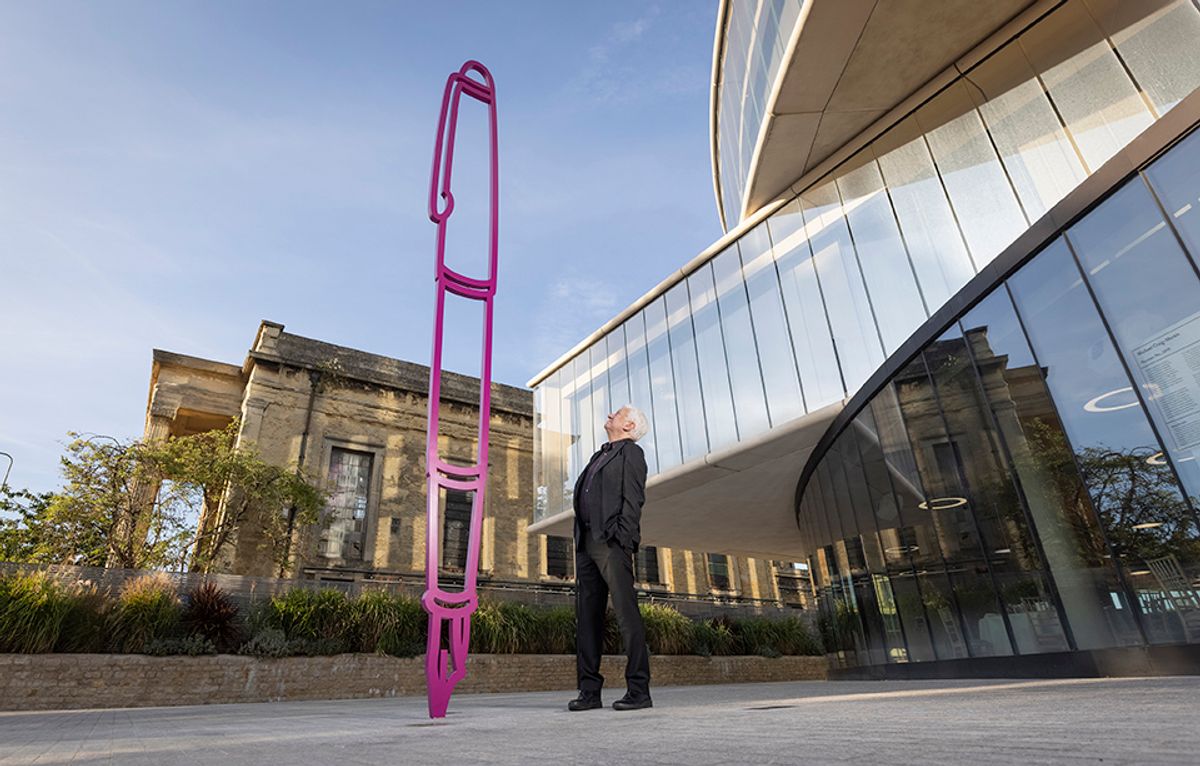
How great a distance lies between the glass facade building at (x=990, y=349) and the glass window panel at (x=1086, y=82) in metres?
0.03

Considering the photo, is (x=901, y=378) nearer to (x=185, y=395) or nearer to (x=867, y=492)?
→ (x=867, y=492)

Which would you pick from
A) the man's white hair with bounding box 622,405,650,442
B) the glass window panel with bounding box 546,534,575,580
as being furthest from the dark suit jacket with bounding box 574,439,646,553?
the glass window panel with bounding box 546,534,575,580

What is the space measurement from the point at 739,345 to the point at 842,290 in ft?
9.62

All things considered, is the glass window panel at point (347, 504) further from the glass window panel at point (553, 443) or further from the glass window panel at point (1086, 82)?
the glass window panel at point (1086, 82)

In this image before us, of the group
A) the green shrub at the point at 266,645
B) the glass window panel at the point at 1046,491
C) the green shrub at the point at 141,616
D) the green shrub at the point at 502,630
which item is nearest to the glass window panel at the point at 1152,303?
the glass window panel at the point at 1046,491

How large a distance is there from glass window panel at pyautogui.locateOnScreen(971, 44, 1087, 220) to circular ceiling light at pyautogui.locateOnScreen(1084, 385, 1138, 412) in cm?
322

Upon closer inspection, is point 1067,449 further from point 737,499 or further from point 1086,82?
point 737,499

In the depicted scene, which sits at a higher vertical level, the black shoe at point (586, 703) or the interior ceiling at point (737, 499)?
the interior ceiling at point (737, 499)

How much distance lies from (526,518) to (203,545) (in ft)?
38.4

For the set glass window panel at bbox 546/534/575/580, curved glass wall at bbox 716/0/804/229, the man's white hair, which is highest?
curved glass wall at bbox 716/0/804/229

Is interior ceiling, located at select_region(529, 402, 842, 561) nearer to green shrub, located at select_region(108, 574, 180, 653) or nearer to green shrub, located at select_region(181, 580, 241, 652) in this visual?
green shrub, located at select_region(181, 580, 241, 652)

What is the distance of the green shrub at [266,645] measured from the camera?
11367 mm

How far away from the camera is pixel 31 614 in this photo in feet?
32.8

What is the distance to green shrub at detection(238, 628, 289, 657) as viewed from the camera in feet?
37.3
